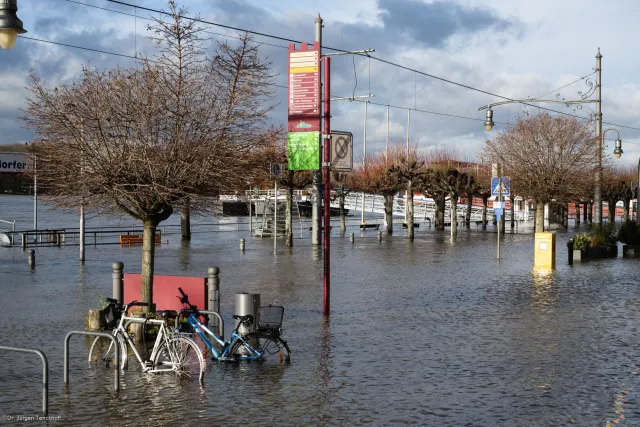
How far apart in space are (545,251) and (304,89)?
14.8 metres

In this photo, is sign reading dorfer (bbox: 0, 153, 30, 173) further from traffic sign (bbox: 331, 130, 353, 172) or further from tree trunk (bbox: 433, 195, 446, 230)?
tree trunk (bbox: 433, 195, 446, 230)

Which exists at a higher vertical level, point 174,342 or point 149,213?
point 149,213

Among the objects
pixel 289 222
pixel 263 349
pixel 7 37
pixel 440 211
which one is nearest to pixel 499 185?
pixel 289 222

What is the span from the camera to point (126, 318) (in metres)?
10.8

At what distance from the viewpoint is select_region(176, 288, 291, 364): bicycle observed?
36.3 feet

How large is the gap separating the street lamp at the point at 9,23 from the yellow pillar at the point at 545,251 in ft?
68.9

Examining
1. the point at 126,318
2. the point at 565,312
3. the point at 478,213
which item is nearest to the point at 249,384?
the point at 126,318

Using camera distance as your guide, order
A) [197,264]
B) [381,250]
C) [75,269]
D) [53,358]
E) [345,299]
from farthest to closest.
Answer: [381,250], [197,264], [75,269], [345,299], [53,358]

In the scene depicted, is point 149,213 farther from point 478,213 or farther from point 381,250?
point 478,213

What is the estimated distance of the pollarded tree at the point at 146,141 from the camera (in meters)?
13.7

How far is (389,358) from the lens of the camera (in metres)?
11.7

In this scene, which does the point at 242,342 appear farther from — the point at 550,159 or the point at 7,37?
the point at 550,159

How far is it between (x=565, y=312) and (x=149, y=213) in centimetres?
817

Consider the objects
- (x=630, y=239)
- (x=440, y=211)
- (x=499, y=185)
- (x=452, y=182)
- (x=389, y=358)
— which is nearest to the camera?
(x=389, y=358)
